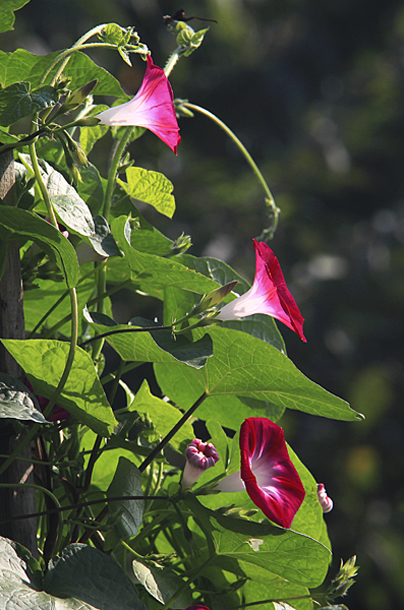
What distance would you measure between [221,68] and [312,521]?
307 cm

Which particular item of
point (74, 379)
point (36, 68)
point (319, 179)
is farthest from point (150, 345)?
point (319, 179)

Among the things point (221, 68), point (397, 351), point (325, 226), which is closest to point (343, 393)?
point (397, 351)

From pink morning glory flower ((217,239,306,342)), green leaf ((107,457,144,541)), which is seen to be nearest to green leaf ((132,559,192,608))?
green leaf ((107,457,144,541))

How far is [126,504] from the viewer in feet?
0.81

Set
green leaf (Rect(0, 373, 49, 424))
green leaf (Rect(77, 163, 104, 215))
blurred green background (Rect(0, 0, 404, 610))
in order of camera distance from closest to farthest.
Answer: green leaf (Rect(0, 373, 49, 424)) < green leaf (Rect(77, 163, 104, 215)) < blurred green background (Rect(0, 0, 404, 610))

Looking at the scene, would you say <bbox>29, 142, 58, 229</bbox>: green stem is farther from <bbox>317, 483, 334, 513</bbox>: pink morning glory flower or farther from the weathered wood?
<bbox>317, 483, 334, 513</bbox>: pink morning glory flower

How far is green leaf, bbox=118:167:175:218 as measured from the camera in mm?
326

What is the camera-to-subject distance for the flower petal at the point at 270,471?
0.80ft

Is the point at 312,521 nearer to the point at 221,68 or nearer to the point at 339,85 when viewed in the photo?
the point at 221,68

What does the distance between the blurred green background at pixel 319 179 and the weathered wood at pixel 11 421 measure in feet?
7.45

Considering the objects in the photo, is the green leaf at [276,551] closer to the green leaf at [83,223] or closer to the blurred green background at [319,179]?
the green leaf at [83,223]

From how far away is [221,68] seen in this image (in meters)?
3.04

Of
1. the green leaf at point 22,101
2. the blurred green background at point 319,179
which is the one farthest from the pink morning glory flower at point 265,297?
the blurred green background at point 319,179

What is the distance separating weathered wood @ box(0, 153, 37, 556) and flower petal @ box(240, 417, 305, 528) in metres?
0.10
